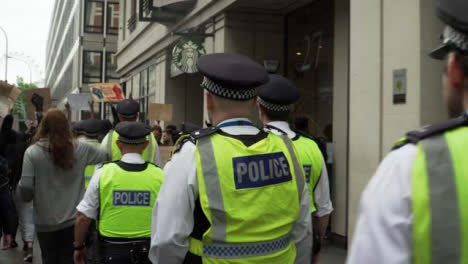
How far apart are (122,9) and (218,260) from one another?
24.7 metres

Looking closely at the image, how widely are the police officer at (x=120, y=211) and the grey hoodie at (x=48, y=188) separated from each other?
0.95 metres

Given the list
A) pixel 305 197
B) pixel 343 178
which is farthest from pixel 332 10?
pixel 305 197

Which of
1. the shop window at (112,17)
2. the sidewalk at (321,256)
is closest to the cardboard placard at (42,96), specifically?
the sidewalk at (321,256)

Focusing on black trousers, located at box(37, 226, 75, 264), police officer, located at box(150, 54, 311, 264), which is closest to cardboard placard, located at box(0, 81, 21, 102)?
black trousers, located at box(37, 226, 75, 264)

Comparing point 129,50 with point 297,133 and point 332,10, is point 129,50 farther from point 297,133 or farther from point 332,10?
point 297,133

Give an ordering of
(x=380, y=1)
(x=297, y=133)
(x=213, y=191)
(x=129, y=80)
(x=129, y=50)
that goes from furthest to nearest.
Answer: (x=129, y=80), (x=129, y=50), (x=380, y=1), (x=297, y=133), (x=213, y=191)

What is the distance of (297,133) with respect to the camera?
4.52 m

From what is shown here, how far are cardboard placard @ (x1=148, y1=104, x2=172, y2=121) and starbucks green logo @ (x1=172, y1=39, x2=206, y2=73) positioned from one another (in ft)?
3.65

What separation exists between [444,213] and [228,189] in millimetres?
1406

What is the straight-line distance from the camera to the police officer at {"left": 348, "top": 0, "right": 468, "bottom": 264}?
130 centimetres

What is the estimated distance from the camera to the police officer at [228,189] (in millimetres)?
2559

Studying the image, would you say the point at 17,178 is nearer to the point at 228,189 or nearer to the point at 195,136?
the point at 195,136

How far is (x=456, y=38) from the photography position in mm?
1449

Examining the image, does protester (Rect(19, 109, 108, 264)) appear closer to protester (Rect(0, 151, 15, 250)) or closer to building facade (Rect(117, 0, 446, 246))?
protester (Rect(0, 151, 15, 250))
